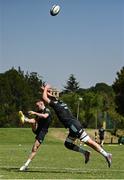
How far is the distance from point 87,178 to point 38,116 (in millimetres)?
3276

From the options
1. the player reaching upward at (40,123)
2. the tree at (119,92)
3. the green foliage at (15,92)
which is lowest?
the player reaching upward at (40,123)

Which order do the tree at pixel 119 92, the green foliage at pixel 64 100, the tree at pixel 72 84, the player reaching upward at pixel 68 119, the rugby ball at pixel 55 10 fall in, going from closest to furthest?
1. the player reaching upward at pixel 68 119
2. the rugby ball at pixel 55 10
3. the tree at pixel 119 92
4. the green foliage at pixel 64 100
5. the tree at pixel 72 84

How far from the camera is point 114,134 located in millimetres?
84250

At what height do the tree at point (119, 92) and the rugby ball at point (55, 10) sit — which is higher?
the tree at point (119, 92)

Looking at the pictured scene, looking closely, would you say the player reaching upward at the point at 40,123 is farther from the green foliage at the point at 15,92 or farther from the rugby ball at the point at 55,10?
the green foliage at the point at 15,92

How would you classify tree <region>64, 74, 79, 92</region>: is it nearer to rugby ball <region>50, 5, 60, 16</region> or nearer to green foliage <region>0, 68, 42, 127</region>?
green foliage <region>0, 68, 42, 127</region>

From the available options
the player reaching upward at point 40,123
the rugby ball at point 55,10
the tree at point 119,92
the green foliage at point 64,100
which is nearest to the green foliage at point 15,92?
the green foliage at point 64,100

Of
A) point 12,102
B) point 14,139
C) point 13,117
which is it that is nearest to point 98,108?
Result: point 13,117

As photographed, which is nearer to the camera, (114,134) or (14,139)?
(14,139)

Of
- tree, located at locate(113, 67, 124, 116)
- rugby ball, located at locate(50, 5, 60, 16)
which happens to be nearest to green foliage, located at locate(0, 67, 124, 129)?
tree, located at locate(113, 67, 124, 116)

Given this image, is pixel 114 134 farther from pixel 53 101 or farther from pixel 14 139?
pixel 53 101

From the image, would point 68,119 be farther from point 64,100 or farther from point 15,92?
point 15,92

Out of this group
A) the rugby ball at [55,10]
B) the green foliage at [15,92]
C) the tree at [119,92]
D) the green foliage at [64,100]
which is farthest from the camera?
the green foliage at [15,92]

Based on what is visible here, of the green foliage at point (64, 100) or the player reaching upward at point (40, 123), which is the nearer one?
the player reaching upward at point (40, 123)
